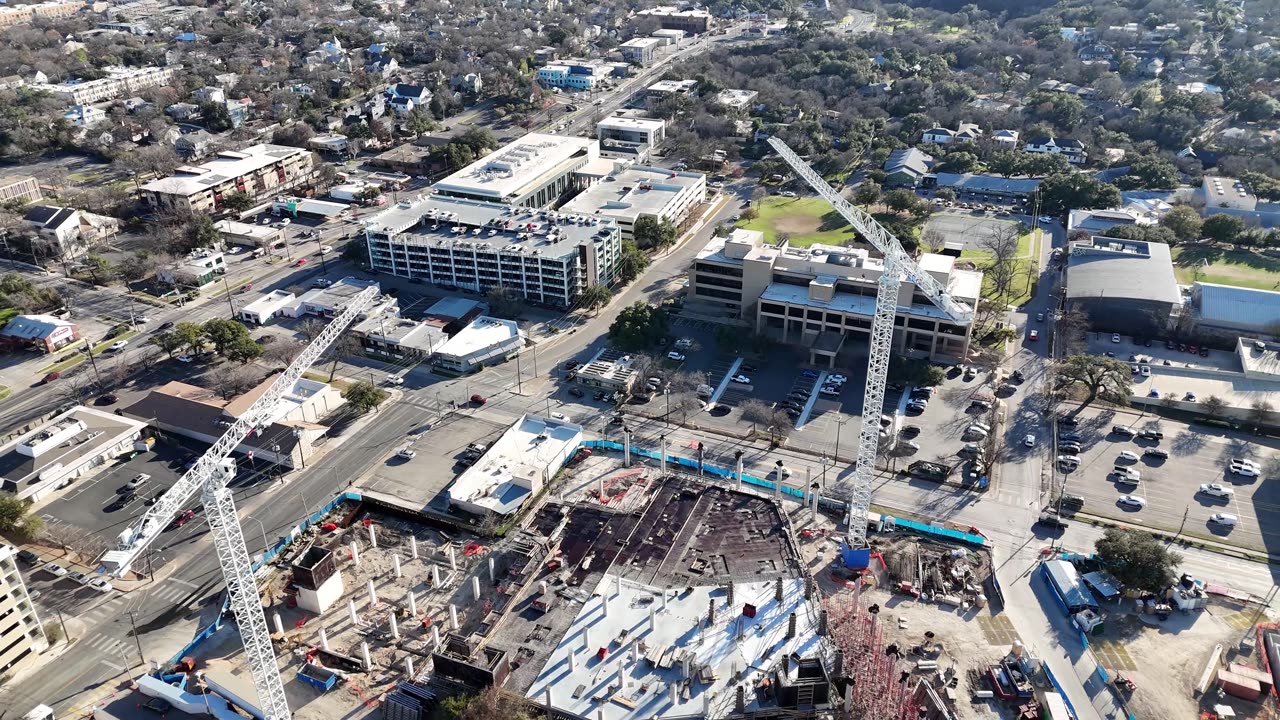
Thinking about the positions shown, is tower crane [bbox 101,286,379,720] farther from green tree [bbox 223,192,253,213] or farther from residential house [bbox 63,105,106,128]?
residential house [bbox 63,105,106,128]

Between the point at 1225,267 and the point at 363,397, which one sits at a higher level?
the point at 363,397

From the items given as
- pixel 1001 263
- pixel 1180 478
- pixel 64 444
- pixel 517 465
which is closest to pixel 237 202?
pixel 64 444

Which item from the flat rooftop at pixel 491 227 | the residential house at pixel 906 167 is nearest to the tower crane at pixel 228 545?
the flat rooftop at pixel 491 227

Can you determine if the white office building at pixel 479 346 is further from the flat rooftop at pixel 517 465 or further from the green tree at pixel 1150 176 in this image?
the green tree at pixel 1150 176

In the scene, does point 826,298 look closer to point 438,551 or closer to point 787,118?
point 438,551

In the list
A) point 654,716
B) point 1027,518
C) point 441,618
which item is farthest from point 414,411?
point 1027,518

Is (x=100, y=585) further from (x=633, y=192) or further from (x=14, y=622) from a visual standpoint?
(x=633, y=192)
